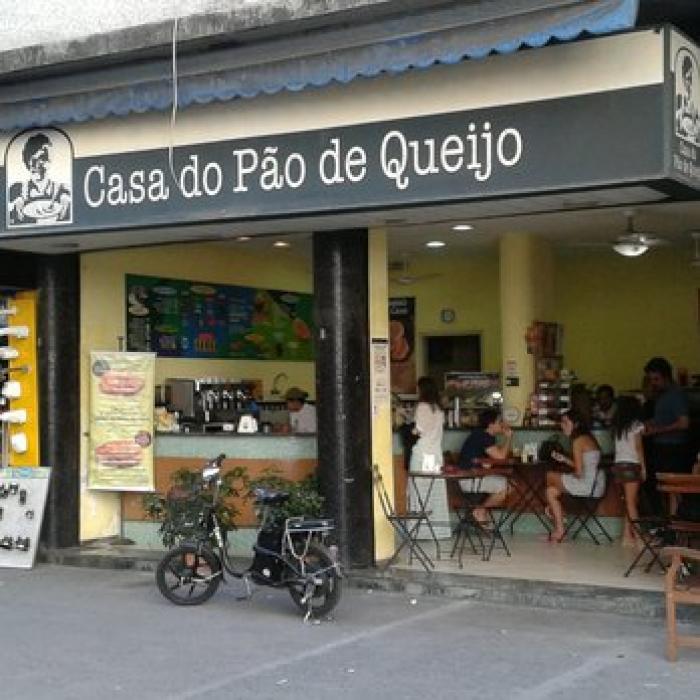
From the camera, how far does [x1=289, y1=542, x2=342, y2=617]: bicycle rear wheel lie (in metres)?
8.26

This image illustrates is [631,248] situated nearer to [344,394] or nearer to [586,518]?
[586,518]

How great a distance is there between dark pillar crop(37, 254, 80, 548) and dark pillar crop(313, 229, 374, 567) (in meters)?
2.89

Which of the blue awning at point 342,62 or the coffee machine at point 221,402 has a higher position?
the blue awning at point 342,62

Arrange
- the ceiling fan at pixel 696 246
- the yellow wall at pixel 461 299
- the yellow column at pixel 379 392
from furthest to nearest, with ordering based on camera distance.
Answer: the yellow wall at pixel 461 299 < the ceiling fan at pixel 696 246 < the yellow column at pixel 379 392

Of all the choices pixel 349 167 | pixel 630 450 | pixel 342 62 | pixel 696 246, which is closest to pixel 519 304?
pixel 696 246

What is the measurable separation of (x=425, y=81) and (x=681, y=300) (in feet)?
26.3

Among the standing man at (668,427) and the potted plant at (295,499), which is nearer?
the potted plant at (295,499)

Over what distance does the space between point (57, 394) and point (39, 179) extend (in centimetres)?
235

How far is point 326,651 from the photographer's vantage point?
7.49m

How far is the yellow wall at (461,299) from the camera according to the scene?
635 inches

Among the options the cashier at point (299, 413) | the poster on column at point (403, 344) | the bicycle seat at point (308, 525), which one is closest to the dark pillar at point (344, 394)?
the bicycle seat at point (308, 525)

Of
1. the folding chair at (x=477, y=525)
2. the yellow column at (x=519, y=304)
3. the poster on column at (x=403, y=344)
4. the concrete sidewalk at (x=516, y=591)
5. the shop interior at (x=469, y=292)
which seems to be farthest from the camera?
the poster on column at (x=403, y=344)

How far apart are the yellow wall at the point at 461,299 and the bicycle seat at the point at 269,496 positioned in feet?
24.5

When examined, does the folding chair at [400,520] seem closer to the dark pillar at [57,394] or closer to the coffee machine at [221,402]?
the coffee machine at [221,402]
